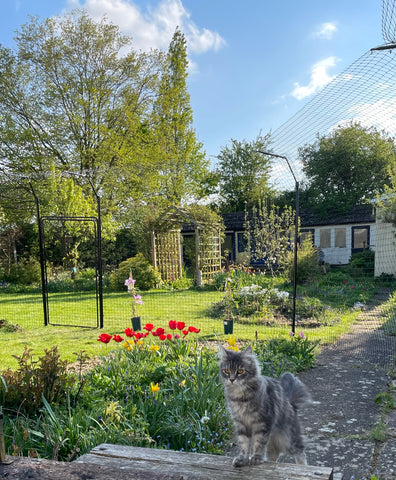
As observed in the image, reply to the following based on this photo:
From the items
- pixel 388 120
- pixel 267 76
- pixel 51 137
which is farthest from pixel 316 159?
pixel 388 120

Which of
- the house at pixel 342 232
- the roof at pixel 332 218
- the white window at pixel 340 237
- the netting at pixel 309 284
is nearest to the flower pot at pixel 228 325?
the netting at pixel 309 284

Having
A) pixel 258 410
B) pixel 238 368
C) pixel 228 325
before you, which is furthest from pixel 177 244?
pixel 258 410

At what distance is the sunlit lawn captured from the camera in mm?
6297

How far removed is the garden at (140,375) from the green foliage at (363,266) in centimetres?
523

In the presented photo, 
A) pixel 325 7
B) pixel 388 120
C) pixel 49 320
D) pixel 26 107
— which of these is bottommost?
pixel 49 320

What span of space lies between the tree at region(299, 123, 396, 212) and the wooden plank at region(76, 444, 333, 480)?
2038 centimetres

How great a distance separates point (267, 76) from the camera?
305 inches

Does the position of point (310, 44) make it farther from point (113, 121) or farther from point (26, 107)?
point (26, 107)

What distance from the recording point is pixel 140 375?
149 inches

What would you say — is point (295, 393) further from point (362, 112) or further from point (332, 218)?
point (332, 218)

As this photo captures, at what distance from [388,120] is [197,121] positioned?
745 inches

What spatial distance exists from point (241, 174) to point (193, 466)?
1022 inches

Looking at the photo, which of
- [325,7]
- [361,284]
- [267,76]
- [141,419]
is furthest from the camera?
[361,284]

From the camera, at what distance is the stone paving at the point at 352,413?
2514 millimetres
